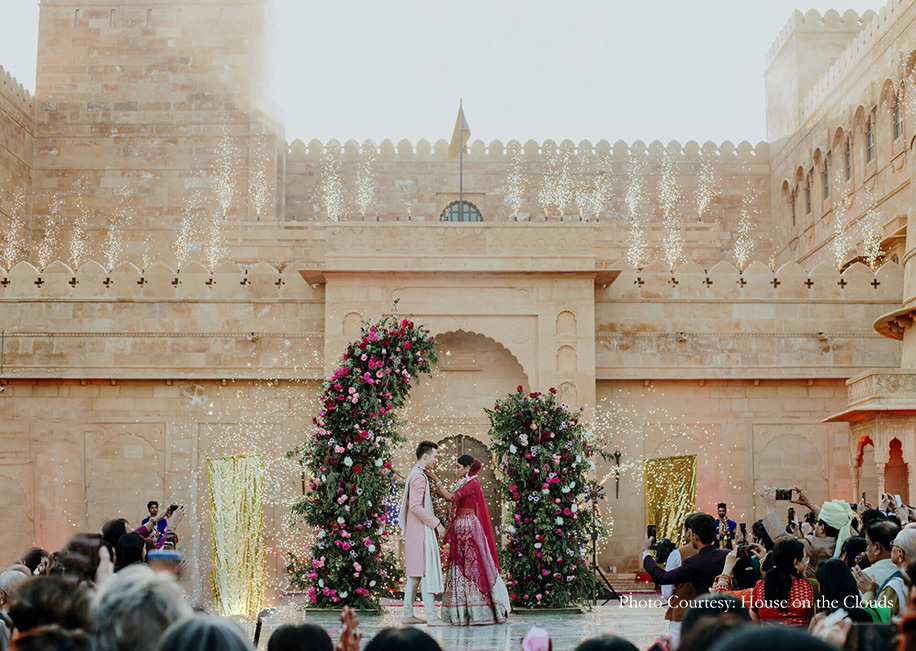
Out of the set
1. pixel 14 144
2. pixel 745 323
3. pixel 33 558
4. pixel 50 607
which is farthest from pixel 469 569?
pixel 14 144

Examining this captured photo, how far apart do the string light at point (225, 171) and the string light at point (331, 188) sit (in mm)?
2119

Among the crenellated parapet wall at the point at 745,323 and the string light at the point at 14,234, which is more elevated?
the string light at the point at 14,234

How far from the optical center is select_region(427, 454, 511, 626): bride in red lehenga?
973 cm

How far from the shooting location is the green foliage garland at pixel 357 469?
11047 millimetres

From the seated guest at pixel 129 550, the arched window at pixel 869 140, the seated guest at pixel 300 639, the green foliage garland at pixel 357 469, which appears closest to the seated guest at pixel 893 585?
the seated guest at pixel 300 639

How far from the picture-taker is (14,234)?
23.3 m

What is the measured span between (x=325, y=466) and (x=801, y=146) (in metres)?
16.8

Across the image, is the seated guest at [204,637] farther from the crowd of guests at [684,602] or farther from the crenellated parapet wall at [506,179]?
the crenellated parapet wall at [506,179]

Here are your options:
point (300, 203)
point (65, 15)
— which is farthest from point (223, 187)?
point (65, 15)

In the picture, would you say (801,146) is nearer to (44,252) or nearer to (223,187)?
(223,187)

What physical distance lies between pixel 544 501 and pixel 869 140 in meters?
12.9

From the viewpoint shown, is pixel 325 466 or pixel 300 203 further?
pixel 300 203

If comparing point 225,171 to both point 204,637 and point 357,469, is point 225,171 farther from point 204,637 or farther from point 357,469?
point 204,637

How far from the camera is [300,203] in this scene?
2466 centimetres
